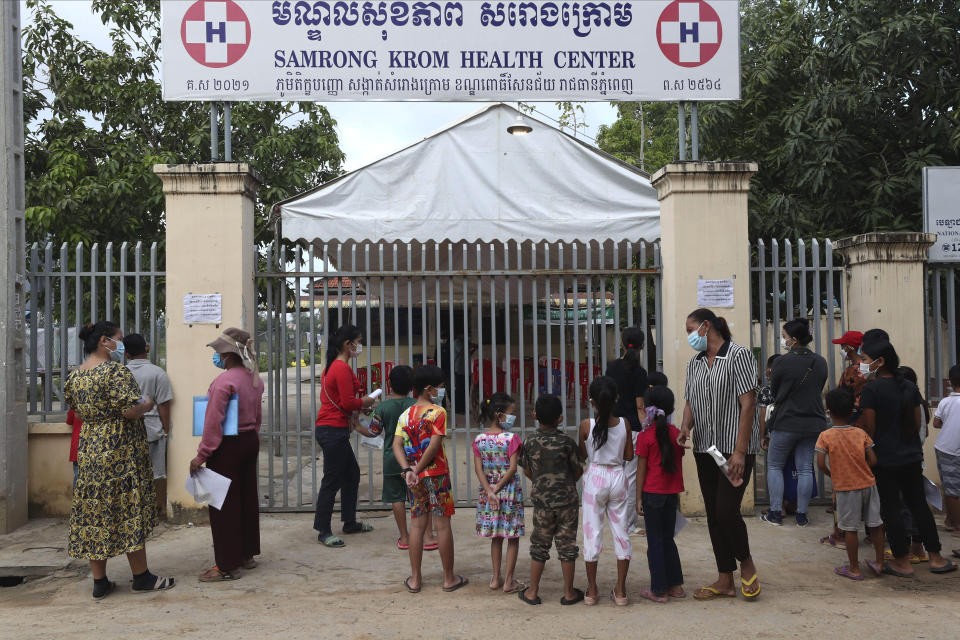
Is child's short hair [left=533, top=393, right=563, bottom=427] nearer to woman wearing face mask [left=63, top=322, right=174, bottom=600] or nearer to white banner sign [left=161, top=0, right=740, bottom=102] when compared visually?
woman wearing face mask [left=63, top=322, right=174, bottom=600]

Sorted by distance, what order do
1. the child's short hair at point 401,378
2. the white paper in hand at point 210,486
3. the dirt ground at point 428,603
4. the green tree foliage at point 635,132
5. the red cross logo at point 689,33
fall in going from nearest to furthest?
the dirt ground at point 428,603, the white paper in hand at point 210,486, the child's short hair at point 401,378, the red cross logo at point 689,33, the green tree foliage at point 635,132

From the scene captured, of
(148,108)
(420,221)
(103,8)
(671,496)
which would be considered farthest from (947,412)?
(103,8)

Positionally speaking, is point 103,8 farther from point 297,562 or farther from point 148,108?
point 297,562

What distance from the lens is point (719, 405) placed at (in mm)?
4340

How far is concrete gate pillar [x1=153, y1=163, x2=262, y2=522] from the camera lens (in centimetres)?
622

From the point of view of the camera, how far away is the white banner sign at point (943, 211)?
6727mm

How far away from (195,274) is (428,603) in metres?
3.40

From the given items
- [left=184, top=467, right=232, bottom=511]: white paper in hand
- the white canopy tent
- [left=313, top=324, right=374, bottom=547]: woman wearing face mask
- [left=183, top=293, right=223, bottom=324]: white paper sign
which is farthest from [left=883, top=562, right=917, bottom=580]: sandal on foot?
[left=183, top=293, right=223, bottom=324]: white paper sign

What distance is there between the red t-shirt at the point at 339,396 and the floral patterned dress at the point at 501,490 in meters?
1.53

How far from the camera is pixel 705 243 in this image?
6.37 meters

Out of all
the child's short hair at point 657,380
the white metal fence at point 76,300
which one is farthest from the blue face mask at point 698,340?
the white metal fence at point 76,300

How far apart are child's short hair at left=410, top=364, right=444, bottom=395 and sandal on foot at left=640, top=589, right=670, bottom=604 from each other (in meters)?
1.70

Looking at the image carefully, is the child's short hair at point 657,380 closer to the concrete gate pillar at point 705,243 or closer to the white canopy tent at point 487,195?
the concrete gate pillar at point 705,243

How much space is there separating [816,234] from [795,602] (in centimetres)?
649
